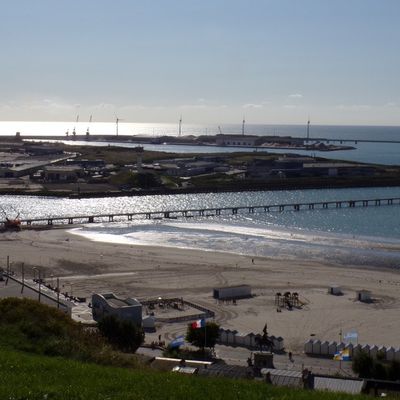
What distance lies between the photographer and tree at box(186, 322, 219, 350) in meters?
15.0

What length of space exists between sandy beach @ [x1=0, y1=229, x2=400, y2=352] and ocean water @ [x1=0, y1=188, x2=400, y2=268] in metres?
1.90

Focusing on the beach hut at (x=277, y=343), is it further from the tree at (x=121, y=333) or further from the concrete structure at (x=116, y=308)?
the concrete structure at (x=116, y=308)

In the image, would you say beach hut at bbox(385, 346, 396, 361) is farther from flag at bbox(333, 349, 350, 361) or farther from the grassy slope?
the grassy slope

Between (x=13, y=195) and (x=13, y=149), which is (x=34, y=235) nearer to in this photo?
(x=13, y=195)

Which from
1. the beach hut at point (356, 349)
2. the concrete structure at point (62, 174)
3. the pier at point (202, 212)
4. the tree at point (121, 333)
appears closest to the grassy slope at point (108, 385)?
the tree at point (121, 333)

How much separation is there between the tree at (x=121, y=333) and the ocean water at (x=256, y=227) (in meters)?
13.6

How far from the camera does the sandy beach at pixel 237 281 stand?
17688mm

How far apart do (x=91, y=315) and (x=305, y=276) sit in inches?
333

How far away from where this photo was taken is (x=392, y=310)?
19.3 m

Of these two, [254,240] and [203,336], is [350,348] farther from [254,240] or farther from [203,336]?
[254,240]

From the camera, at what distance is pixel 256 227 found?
37.0m

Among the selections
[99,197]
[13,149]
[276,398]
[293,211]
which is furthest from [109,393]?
[13,149]

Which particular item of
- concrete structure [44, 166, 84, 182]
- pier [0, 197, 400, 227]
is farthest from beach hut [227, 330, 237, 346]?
concrete structure [44, 166, 84, 182]

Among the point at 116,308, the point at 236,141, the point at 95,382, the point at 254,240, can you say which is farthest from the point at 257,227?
the point at 236,141
